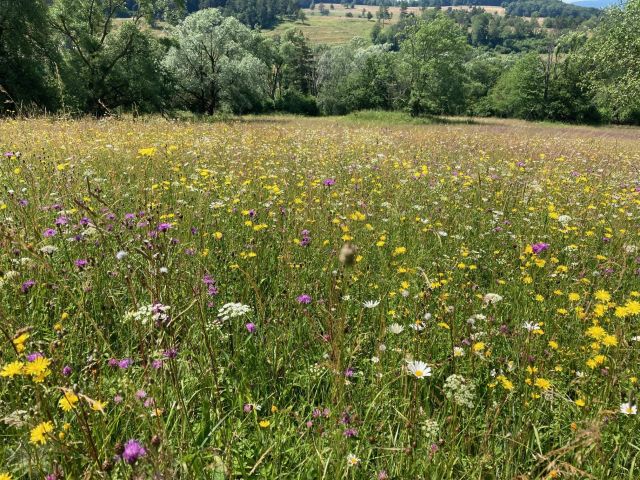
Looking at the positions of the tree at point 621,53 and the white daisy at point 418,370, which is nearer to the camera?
the white daisy at point 418,370

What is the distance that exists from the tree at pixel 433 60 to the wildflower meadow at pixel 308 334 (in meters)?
36.4

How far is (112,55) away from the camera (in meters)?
25.0

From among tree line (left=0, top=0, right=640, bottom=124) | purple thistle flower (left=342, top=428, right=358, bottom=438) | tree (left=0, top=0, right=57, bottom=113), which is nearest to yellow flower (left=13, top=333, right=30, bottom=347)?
purple thistle flower (left=342, top=428, right=358, bottom=438)

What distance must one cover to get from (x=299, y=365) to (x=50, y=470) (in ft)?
3.81

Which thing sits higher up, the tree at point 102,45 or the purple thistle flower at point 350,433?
the tree at point 102,45

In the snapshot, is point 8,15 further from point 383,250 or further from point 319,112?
Result: point 319,112

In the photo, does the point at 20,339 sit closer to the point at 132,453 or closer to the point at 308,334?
the point at 132,453

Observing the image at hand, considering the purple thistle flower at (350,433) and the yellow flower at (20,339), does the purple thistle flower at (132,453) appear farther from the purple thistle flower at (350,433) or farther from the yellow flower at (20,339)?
the purple thistle flower at (350,433)

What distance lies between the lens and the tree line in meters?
19.5

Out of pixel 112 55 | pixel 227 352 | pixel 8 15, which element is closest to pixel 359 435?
pixel 227 352

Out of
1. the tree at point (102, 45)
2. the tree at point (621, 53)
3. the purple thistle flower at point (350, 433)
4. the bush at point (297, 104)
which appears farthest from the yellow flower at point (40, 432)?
the bush at point (297, 104)

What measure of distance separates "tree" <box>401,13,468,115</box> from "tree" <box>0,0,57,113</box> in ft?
96.0

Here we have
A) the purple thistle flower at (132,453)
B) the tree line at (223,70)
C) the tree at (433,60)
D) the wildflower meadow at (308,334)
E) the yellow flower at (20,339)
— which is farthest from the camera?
the tree at (433,60)

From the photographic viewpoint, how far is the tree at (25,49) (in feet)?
61.2
